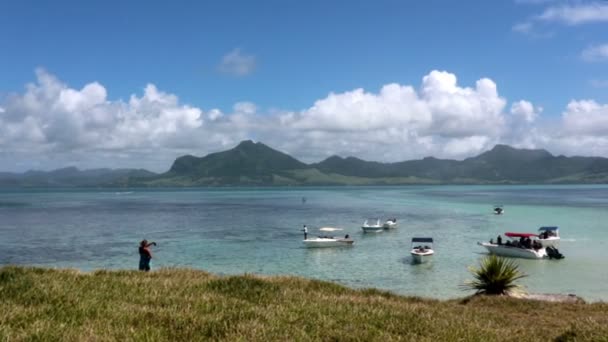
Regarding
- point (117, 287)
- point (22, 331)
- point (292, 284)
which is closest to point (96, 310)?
point (22, 331)

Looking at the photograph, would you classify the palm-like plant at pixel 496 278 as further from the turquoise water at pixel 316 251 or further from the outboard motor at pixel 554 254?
the outboard motor at pixel 554 254

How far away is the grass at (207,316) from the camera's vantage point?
25.0 ft

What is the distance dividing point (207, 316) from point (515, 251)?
51.8 metres

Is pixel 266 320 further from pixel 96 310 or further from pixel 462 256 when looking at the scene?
pixel 462 256

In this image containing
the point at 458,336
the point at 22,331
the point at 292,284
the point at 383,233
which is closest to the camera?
the point at 22,331

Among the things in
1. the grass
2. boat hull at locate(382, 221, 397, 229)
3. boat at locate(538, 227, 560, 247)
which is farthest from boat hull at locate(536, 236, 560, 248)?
the grass

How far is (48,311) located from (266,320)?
4.10 metres

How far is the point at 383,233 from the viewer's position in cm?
7544

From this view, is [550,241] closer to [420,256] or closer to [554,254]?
[554,254]

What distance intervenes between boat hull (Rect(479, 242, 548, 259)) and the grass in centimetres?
4472

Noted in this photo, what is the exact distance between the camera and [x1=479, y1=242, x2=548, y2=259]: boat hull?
50987 mm

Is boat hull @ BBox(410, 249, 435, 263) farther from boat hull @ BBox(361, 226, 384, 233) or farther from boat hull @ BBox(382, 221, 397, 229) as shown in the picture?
boat hull @ BBox(382, 221, 397, 229)

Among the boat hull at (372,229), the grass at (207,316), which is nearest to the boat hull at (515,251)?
the boat hull at (372,229)

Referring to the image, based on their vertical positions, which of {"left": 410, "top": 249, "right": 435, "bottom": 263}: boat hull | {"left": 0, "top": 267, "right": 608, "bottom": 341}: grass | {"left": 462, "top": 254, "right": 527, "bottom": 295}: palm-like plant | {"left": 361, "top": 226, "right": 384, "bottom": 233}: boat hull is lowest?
{"left": 361, "top": 226, "right": 384, "bottom": 233}: boat hull
